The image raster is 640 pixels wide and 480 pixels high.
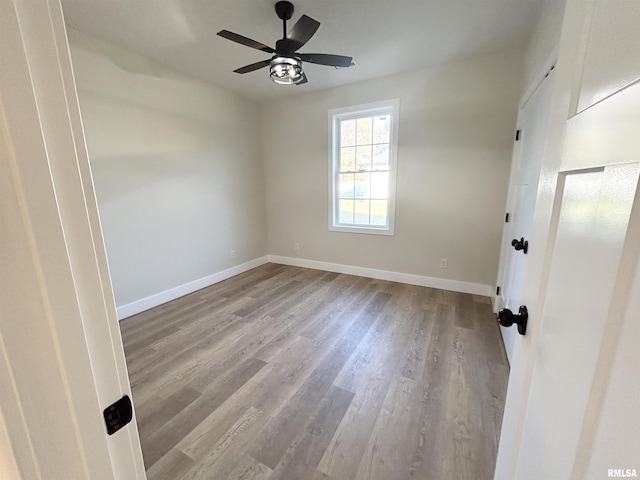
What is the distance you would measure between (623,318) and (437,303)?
2.83 meters

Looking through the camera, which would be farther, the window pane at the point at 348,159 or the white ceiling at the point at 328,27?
the window pane at the point at 348,159

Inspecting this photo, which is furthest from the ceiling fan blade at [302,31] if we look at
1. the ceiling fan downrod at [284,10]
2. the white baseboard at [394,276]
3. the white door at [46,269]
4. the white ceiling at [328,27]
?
the white baseboard at [394,276]

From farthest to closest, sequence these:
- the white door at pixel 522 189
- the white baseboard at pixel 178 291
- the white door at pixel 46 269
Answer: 1. the white baseboard at pixel 178 291
2. the white door at pixel 522 189
3. the white door at pixel 46 269

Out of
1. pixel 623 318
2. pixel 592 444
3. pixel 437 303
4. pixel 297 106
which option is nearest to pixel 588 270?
pixel 623 318

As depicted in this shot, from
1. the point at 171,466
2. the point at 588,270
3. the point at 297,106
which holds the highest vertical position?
the point at 297,106

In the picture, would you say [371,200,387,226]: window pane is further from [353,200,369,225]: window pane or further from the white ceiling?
the white ceiling

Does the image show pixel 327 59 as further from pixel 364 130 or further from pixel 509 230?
pixel 509 230

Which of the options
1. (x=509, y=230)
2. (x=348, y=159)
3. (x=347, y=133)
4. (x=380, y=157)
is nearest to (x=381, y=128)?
(x=380, y=157)

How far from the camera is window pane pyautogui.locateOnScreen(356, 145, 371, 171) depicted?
3.60 metres

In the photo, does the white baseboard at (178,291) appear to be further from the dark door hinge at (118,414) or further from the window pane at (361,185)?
the dark door hinge at (118,414)

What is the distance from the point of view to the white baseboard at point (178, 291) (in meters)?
2.74

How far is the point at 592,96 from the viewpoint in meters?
0.49

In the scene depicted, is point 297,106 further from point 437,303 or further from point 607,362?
point 607,362

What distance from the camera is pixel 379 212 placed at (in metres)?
3.67
